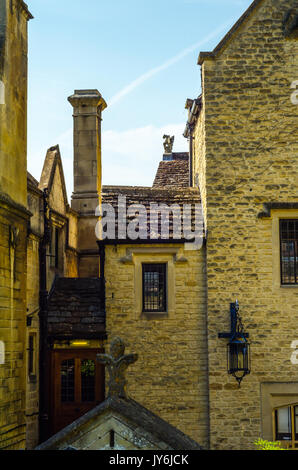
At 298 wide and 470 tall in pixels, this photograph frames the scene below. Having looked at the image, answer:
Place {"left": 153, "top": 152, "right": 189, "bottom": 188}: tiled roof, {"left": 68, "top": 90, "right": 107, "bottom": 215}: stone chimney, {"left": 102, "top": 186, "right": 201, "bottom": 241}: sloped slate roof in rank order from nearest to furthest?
{"left": 102, "top": 186, "right": 201, "bottom": 241}: sloped slate roof
{"left": 68, "top": 90, "right": 107, "bottom": 215}: stone chimney
{"left": 153, "top": 152, "right": 189, "bottom": 188}: tiled roof

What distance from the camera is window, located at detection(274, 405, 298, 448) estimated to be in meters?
15.5

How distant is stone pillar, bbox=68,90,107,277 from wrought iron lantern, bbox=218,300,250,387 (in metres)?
6.67

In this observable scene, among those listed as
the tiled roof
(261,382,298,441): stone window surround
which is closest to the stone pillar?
the tiled roof

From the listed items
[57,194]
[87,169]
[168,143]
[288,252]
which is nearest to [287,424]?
[288,252]

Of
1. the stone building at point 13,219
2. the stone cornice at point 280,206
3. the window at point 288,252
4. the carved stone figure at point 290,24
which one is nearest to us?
the stone building at point 13,219

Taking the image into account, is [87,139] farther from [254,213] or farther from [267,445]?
[267,445]

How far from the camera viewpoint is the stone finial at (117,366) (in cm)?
799

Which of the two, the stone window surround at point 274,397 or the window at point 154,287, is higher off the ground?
the window at point 154,287

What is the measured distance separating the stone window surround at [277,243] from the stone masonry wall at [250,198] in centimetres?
2

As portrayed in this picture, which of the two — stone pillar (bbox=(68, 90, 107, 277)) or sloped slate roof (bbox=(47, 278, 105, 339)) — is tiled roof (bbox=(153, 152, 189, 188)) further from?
sloped slate roof (bbox=(47, 278, 105, 339))

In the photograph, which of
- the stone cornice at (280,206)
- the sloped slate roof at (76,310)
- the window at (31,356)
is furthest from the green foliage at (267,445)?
the window at (31,356)

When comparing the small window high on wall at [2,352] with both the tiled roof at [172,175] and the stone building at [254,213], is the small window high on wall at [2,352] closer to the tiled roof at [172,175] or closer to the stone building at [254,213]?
the stone building at [254,213]

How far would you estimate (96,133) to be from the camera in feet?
69.5

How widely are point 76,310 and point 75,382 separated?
1663mm
